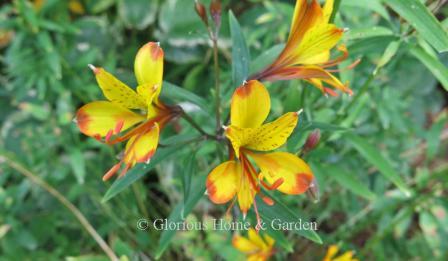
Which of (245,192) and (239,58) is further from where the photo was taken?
(239,58)

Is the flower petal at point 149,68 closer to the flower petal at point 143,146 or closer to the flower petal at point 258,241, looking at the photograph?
the flower petal at point 143,146

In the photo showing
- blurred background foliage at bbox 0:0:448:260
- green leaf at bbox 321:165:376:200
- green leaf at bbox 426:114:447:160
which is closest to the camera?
green leaf at bbox 321:165:376:200

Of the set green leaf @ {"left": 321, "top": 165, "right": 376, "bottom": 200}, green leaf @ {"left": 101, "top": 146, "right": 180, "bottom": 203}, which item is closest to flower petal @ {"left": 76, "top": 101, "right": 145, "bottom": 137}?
green leaf @ {"left": 101, "top": 146, "right": 180, "bottom": 203}

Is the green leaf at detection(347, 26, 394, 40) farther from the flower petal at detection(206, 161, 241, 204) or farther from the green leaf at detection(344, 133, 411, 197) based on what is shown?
the flower petal at detection(206, 161, 241, 204)

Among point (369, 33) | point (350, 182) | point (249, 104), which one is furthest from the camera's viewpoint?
point (350, 182)

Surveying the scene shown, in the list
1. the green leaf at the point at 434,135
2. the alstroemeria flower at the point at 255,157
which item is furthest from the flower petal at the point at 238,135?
the green leaf at the point at 434,135

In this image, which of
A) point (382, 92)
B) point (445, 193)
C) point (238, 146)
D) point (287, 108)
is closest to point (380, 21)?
point (382, 92)

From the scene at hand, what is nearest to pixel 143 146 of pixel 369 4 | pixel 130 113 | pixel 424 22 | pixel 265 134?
pixel 130 113

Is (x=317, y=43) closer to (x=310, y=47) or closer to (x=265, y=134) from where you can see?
(x=310, y=47)
